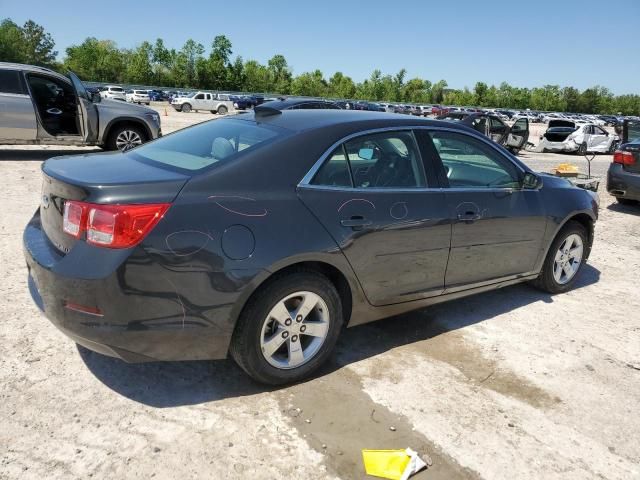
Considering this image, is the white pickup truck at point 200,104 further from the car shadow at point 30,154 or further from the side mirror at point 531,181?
the side mirror at point 531,181

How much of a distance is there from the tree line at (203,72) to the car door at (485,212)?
3558 inches

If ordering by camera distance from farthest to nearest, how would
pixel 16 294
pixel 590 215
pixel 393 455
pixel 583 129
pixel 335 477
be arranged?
pixel 583 129 → pixel 590 215 → pixel 16 294 → pixel 393 455 → pixel 335 477

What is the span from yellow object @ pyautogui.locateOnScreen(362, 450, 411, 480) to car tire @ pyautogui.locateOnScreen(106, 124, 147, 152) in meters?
9.80

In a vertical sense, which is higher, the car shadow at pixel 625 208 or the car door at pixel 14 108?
the car door at pixel 14 108

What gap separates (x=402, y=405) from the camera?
2.98 m

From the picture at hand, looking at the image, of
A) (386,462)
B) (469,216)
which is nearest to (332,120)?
(469,216)

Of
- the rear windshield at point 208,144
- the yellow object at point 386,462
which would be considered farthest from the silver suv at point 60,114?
the yellow object at point 386,462

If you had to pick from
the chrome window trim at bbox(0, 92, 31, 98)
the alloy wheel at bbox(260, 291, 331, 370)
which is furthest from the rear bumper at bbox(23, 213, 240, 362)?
the chrome window trim at bbox(0, 92, 31, 98)

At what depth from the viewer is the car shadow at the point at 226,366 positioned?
2953mm

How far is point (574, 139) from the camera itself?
71.9ft

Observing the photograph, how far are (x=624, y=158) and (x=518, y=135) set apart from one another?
1176cm

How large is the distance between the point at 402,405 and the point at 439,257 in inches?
43.6

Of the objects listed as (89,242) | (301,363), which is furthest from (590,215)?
(89,242)

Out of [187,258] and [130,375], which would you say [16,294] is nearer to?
[130,375]
